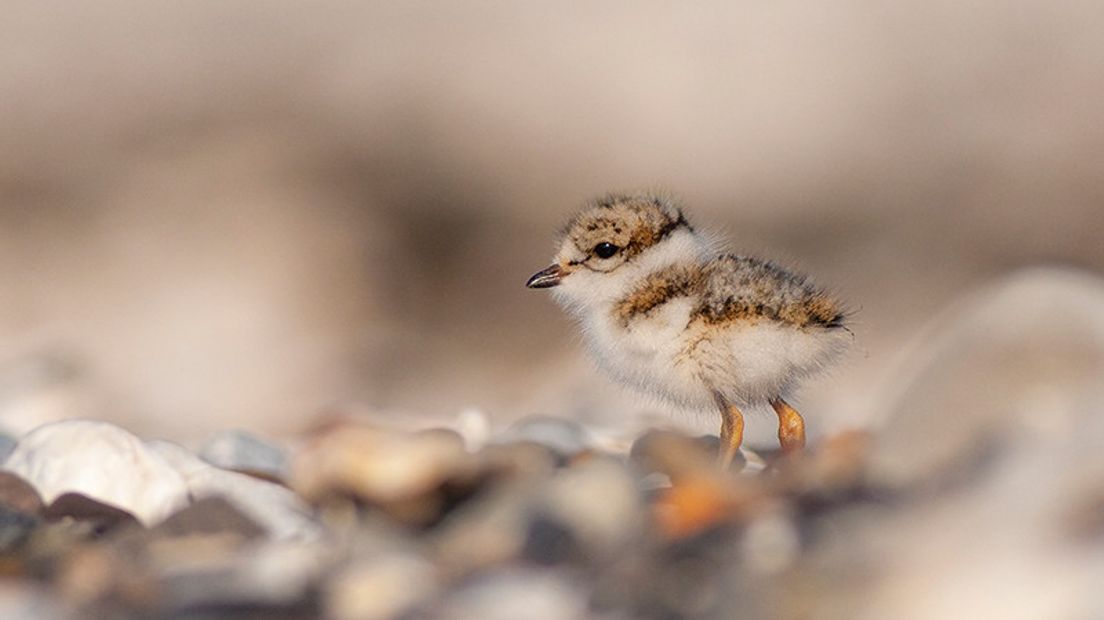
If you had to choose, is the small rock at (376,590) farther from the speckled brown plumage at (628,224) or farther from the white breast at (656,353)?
the speckled brown plumage at (628,224)

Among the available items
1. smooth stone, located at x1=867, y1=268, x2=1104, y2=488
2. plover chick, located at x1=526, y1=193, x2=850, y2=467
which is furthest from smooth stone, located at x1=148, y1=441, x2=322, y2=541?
smooth stone, located at x1=867, y1=268, x2=1104, y2=488

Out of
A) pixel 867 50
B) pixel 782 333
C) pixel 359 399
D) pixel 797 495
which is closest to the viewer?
pixel 797 495

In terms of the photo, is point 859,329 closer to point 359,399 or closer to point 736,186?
point 736,186

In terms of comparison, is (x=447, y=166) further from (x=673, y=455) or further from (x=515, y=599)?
(x=515, y=599)

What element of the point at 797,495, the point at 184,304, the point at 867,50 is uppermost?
the point at 867,50

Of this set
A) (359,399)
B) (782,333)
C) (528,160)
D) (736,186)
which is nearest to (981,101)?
(736,186)

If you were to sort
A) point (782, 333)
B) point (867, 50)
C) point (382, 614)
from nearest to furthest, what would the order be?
point (382, 614), point (782, 333), point (867, 50)
